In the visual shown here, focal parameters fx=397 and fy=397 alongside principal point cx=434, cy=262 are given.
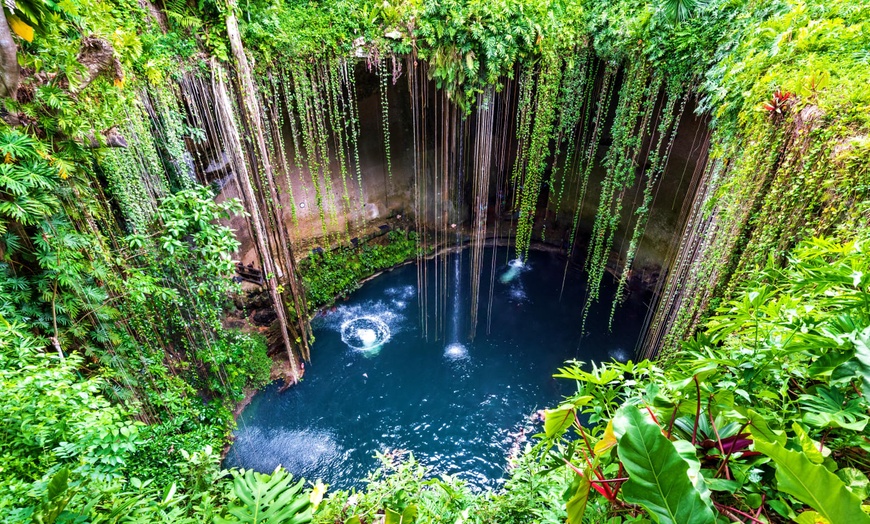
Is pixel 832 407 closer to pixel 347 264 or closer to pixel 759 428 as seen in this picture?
pixel 759 428

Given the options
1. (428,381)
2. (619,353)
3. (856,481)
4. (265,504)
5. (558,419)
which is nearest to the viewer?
(856,481)

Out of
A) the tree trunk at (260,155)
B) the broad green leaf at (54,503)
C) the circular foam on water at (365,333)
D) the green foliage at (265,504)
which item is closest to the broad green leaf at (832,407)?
the green foliage at (265,504)

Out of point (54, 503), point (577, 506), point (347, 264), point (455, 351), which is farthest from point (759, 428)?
point (347, 264)

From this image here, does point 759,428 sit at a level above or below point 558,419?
→ above

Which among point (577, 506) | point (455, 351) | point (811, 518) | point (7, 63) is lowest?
point (455, 351)

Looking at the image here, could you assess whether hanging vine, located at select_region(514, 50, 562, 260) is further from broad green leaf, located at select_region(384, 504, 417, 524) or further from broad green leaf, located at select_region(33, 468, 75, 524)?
broad green leaf, located at select_region(33, 468, 75, 524)

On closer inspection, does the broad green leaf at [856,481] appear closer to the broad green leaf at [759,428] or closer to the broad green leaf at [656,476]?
the broad green leaf at [759,428]

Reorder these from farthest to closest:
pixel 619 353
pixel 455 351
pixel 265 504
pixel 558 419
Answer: pixel 455 351 → pixel 619 353 → pixel 265 504 → pixel 558 419

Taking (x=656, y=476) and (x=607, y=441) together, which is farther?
(x=607, y=441)
